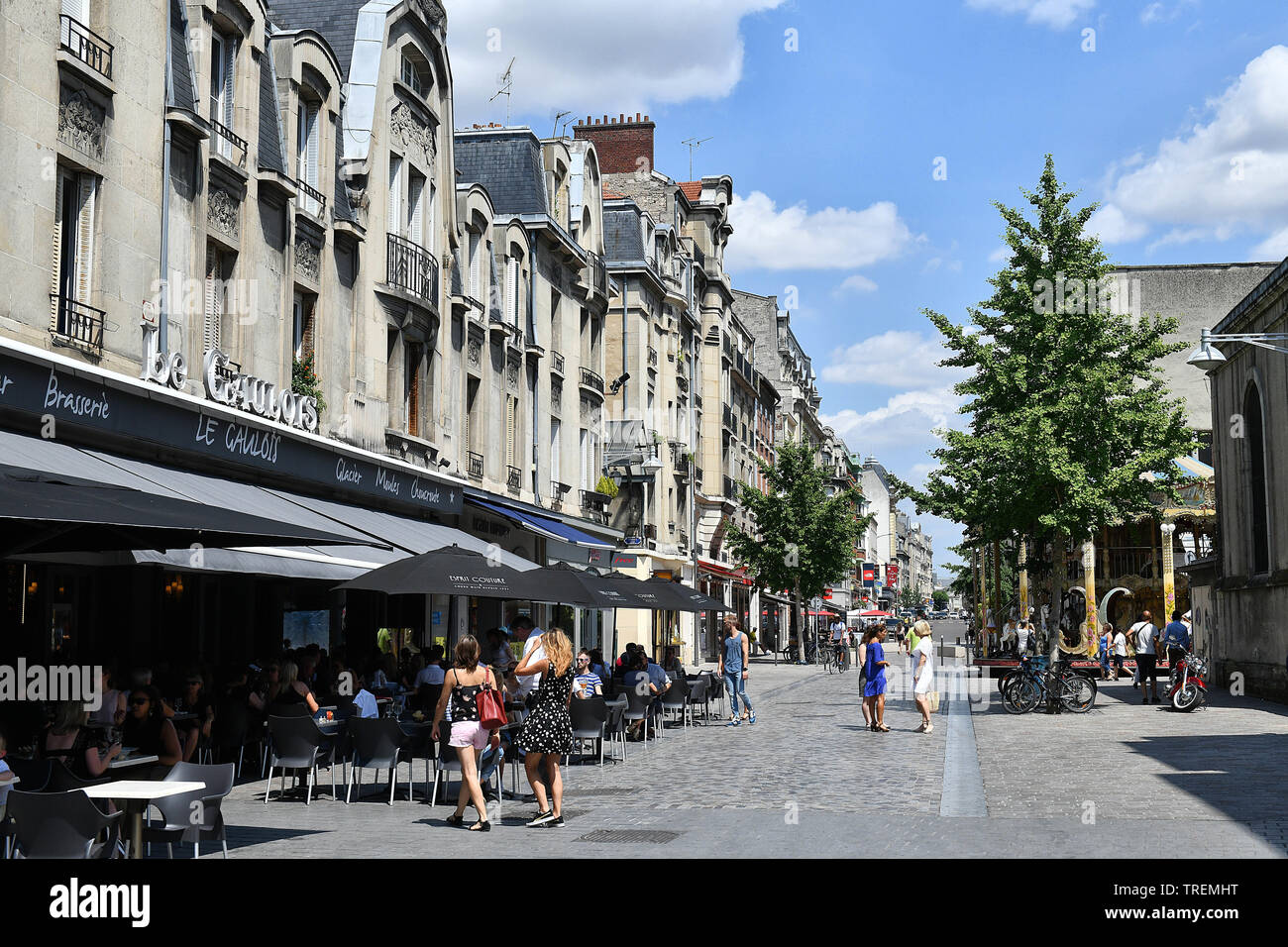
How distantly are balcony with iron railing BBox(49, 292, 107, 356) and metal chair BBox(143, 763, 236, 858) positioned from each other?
24.2ft

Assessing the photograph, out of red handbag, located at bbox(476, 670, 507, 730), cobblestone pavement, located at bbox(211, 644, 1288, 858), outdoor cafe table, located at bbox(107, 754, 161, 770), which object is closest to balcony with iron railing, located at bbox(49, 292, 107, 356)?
cobblestone pavement, located at bbox(211, 644, 1288, 858)

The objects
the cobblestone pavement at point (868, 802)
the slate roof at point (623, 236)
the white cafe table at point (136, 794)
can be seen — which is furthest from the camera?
the slate roof at point (623, 236)

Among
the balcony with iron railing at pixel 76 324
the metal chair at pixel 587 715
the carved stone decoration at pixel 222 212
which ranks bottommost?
the metal chair at pixel 587 715

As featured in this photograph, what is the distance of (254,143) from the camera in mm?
18812

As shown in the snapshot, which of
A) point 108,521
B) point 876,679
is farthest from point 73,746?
point 876,679

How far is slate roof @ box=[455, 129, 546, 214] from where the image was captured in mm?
32875

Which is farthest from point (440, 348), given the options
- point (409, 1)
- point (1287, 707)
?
point (1287, 707)

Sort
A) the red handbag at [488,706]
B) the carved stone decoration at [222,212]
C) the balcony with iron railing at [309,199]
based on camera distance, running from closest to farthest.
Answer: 1. the red handbag at [488,706]
2. the carved stone decoration at [222,212]
3. the balcony with iron railing at [309,199]

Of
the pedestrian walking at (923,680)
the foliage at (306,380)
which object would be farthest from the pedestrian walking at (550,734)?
the pedestrian walking at (923,680)

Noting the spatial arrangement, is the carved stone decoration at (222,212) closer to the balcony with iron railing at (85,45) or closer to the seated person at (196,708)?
the balcony with iron railing at (85,45)

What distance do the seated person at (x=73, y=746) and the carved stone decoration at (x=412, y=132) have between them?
16164mm

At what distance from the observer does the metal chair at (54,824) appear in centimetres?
709

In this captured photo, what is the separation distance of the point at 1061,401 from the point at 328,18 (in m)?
16.2

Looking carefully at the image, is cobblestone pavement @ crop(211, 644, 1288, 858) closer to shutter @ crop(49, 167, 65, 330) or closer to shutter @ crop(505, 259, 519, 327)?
shutter @ crop(49, 167, 65, 330)
